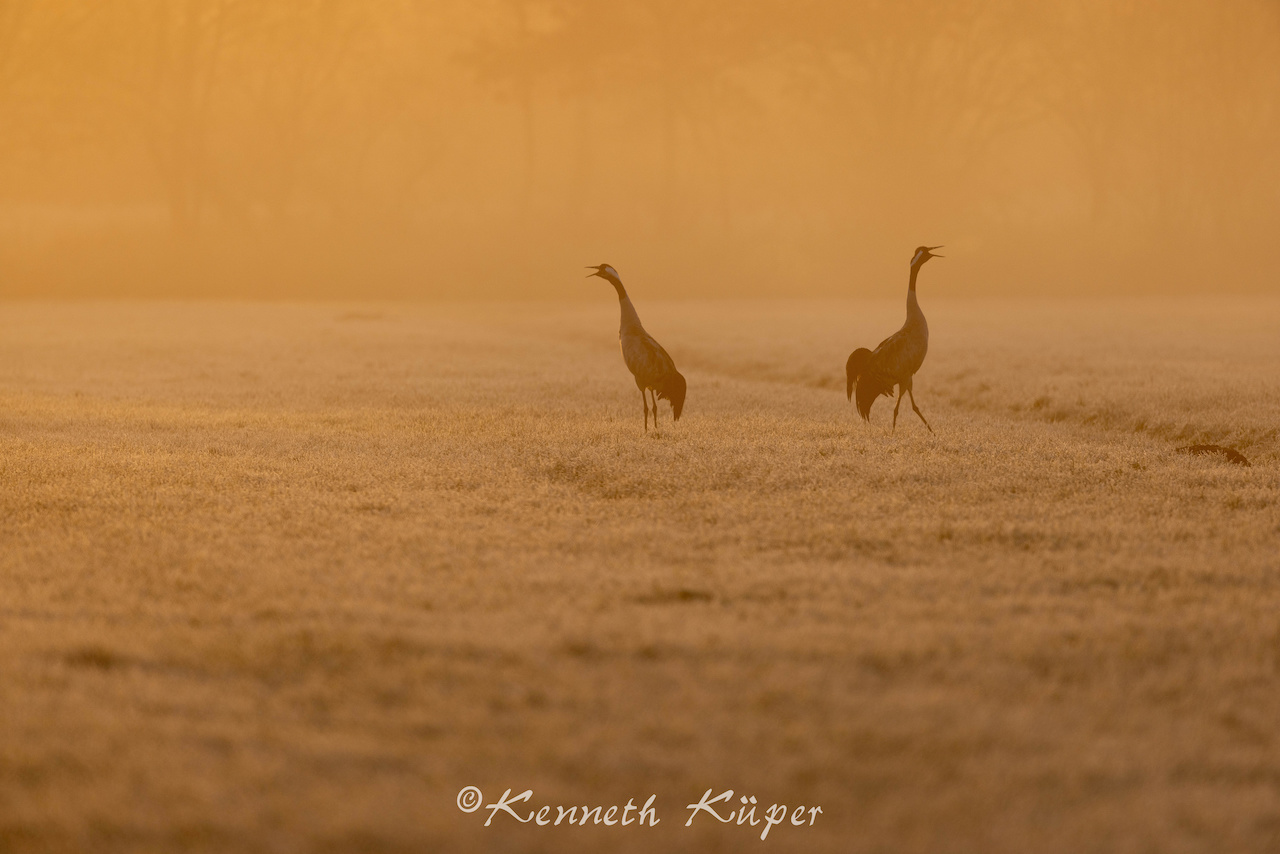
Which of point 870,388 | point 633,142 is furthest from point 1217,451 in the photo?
point 633,142

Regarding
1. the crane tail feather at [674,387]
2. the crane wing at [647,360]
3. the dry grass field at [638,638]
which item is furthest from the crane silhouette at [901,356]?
the crane wing at [647,360]

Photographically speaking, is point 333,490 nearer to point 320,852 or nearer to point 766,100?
point 320,852

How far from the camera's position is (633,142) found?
66.1 meters

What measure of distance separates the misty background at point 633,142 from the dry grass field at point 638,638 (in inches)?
1793

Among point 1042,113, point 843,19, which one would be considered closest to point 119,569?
point 843,19

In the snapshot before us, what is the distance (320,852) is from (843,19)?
5402 cm

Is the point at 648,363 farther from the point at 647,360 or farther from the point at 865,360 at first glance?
the point at 865,360

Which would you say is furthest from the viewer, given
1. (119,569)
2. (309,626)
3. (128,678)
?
(119,569)

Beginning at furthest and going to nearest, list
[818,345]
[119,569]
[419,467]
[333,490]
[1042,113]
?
1. [1042,113]
2. [818,345]
3. [419,467]
4. [333,490]
5. [119,569]

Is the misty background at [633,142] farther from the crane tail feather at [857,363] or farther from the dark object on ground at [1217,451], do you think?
the dark object on ground at [1217,451]

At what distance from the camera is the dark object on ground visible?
34.7ft

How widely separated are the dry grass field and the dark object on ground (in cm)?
52

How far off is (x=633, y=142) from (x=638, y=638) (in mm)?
63306

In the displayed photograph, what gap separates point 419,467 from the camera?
1007 cm
